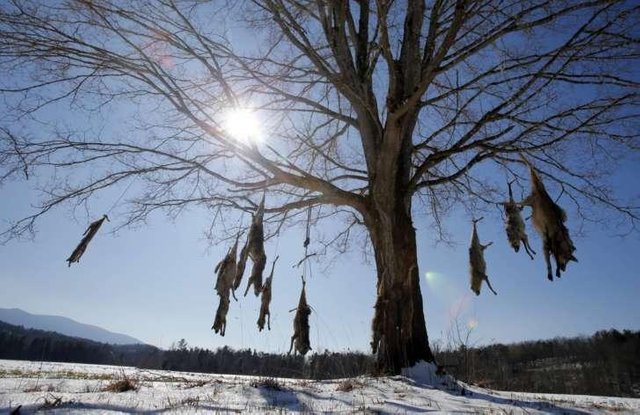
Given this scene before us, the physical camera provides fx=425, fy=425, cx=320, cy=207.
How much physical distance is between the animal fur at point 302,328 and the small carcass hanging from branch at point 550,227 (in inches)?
152

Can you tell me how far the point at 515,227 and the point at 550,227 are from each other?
1.97 ft

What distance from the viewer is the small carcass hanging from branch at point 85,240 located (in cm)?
662

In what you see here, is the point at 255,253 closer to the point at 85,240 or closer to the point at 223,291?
the point at 223,291

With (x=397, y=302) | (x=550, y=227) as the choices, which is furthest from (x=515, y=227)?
(x=397, y=302)

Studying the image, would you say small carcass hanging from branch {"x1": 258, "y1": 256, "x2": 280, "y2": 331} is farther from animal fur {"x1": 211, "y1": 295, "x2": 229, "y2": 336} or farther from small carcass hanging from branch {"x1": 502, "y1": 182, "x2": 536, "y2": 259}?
small carcass hanging from branch {"x1": 502, "y1": 182, "x2": 536, "y2": 259}

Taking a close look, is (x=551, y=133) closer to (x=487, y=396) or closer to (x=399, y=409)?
(x=487, y=396)

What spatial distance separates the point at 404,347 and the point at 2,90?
25.0 feet

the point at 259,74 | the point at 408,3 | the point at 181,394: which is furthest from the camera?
the point at 259,74

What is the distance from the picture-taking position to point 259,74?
8.24 metres

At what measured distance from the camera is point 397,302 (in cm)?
682

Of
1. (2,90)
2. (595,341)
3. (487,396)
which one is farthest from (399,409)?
(595,341)

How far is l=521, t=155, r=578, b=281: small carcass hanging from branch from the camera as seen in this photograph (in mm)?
5145

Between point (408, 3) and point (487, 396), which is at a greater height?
point (408, 3)

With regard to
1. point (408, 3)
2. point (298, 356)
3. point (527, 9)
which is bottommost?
point (298, 356)
